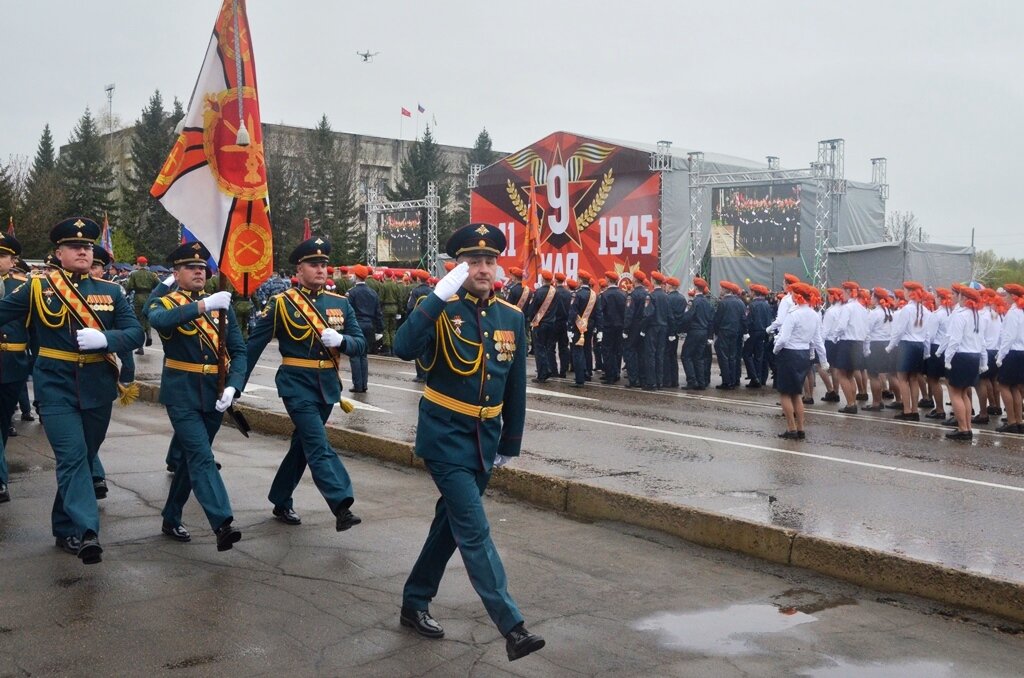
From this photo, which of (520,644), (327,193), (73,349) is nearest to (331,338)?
(73,349)

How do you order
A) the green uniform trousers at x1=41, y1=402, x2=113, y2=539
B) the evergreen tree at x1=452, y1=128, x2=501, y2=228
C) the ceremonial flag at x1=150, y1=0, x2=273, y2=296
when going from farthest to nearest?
the evergreen tree at x1=452, y1=128, x2=501, y2=228
the ceremonial flag at x1=150, y1=0, x2=273, y2=296
the green uniform trousers at x1=41, y1=402, x2=113, y2=539

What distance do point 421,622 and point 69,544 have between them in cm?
283

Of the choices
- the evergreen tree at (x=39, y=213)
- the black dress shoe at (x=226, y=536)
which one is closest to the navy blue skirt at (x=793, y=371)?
the black dress shoe at (x=226, y=536)

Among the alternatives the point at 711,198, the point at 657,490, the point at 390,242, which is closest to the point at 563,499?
the point at 657,490

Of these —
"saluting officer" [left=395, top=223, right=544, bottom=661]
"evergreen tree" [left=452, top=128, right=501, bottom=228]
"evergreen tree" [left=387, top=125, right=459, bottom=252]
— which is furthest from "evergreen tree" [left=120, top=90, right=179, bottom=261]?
"saluting officer" [left=395, top=223, right=544, bottom=661]

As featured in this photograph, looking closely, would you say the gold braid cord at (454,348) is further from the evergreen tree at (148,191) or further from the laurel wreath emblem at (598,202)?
the evergreen tree at (148,191)

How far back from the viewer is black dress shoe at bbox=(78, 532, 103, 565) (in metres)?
6.21

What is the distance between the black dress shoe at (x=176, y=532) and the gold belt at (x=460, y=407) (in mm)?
2741

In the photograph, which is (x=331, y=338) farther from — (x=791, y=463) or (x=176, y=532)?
(x=791, y=463)

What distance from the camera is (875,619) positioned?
6.01 m

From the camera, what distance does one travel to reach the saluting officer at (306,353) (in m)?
7.34

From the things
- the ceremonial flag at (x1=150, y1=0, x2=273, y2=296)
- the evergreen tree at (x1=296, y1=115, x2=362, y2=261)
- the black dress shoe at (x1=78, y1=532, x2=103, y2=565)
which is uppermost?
the evergreen tree at (x1=296, y1=115, x2=362, y2=261)

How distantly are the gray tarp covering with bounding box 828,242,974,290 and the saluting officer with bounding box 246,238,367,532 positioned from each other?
→ 23377mm

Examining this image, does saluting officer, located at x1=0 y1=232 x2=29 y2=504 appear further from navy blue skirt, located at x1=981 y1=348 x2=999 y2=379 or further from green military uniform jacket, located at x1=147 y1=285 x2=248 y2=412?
navy blue skirt, located at x1=981 y1=348 x2=999 y2=379
